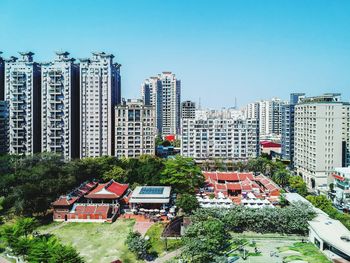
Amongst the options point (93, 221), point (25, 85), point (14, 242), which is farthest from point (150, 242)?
point (25, 85)

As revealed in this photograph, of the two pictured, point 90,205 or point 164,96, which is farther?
point 164,96

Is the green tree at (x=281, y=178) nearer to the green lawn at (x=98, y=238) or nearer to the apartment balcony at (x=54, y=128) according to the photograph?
the green lawn at (x=98, y=238)

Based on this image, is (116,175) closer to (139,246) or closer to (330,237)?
(139,246)

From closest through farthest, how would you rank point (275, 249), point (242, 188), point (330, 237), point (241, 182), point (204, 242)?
point (204, 242) < point (330, 237) < point (275, 249) < point (242, 188) < point (241, 182)

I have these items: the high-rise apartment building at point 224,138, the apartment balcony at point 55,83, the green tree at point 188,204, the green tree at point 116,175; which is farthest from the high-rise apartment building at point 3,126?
the green tree at point 188,204

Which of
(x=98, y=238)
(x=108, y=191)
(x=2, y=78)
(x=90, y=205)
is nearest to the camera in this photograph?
(x=98, y=238)

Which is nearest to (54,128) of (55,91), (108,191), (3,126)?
(55,91)

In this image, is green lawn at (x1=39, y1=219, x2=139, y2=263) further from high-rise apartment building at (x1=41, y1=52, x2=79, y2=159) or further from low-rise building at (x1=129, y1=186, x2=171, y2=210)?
high-rise apartment building at (x1=41, y1=52, x2=79, y2=159)
